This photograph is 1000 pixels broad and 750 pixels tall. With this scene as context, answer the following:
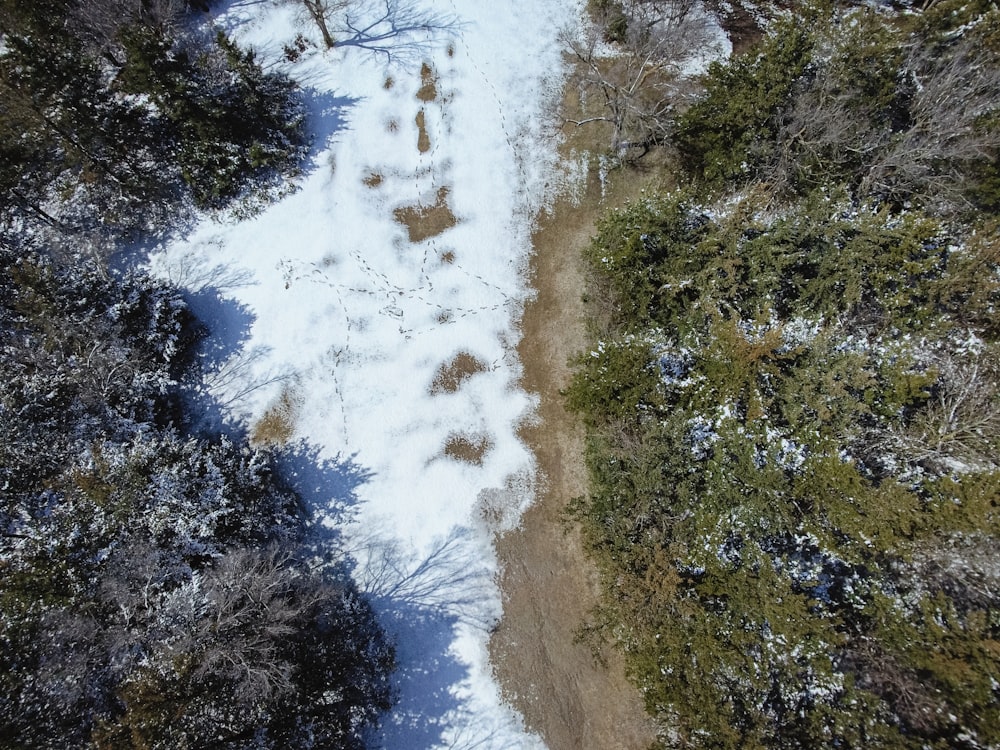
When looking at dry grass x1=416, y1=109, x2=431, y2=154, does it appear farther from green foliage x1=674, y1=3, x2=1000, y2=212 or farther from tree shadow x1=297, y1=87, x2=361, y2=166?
green foliage x1=674, y1=3, x2=1000, y2=212

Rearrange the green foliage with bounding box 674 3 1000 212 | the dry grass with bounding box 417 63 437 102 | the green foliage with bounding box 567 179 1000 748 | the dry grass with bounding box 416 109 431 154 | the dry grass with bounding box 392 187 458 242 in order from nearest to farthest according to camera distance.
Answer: the green foliage with bounding box 567 179 1000 748 → the green foliage with bounding box 674 3 1000 212 → the dry grass with bounding box 392 187 458 242 → the dry grass with bounding box 416 109 431 154 → the dry grass with bounding box 417 63 437 102

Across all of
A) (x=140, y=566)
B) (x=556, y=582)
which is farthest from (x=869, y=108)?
(x=140, y=566)

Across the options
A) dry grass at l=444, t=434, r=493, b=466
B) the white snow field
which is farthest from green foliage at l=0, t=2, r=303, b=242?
dry grass at l=444, t=434, r=493, b=466

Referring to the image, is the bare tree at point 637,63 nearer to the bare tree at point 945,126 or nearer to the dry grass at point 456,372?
the bare tree at point 945,126

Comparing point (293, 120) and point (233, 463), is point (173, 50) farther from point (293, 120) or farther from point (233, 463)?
point (233, 463)

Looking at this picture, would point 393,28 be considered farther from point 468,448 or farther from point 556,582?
point 556,582

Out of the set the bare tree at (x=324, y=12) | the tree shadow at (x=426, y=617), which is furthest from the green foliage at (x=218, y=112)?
the tree shadow at (x=426, y=617)

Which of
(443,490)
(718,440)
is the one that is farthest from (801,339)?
(443,490)
